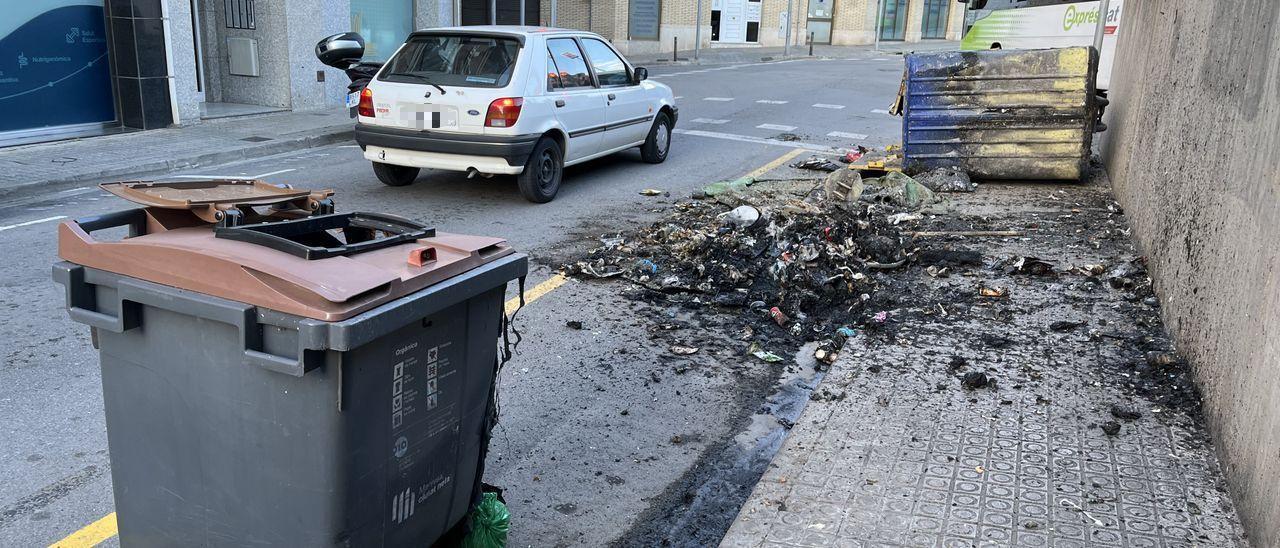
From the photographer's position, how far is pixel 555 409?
4.79m

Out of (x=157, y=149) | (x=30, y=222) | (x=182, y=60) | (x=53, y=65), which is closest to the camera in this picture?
(x=30, y=222)

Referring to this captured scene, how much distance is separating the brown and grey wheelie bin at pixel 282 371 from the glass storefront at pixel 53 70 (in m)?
10.9

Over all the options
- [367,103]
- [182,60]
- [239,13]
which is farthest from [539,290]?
[239,13]

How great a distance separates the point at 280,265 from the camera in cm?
260

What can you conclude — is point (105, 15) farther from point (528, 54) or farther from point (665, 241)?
point (665, 241)

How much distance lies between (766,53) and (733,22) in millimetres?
4817

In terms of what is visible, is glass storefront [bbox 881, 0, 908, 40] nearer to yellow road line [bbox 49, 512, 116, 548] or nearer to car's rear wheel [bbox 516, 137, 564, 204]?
car's rear wheel [bbox 516, 137, 564, 204]

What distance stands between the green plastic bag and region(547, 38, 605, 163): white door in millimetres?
6256

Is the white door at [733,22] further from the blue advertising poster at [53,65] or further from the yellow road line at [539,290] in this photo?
the yellow road line at [539,290]

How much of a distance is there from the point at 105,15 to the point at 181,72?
45.8 inches

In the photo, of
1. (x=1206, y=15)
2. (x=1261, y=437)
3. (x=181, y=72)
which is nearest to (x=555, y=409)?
(x=1261, y=437)

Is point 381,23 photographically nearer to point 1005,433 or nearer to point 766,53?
point 1005,433

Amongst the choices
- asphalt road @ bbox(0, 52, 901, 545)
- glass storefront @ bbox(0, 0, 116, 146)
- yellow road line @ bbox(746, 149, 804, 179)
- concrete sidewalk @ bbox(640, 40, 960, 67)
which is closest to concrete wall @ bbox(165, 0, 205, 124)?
glass storefront @ bbox(0, 0, 116, 146)

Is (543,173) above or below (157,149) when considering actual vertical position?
above
